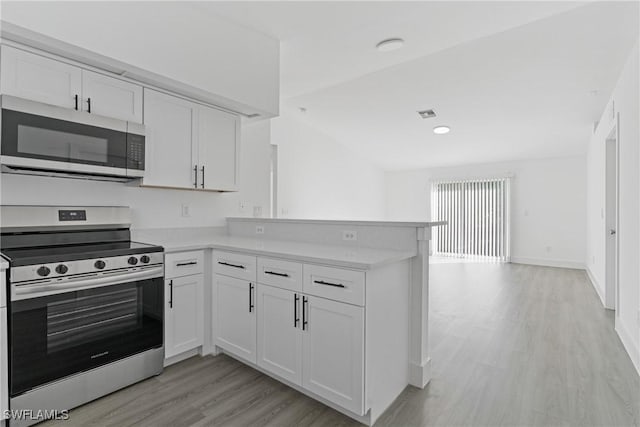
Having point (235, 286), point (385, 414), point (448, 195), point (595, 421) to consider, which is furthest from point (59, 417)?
point (448, 195)

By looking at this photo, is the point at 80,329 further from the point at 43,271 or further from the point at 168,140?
the point at 168,140

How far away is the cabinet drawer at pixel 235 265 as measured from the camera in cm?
230

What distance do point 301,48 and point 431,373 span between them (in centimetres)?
297

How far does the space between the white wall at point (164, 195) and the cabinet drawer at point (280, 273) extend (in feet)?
4.08

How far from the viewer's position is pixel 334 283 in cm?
183

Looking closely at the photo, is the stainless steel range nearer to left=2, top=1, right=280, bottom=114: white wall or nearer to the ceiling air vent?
left=2, top=1, right=280, bottom=114: white wall

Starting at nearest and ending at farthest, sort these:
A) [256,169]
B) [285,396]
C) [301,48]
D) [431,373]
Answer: [285,396], [431,373], [301,48], [256,169]

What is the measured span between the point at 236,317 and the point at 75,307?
977 millimetres

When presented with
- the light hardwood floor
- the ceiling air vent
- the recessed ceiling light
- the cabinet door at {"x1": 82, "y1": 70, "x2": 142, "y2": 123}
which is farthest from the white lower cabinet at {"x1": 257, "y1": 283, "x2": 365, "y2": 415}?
the ceiling air vent

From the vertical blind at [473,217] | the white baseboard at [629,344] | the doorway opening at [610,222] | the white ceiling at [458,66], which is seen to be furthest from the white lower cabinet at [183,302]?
the vertical blind at [473,217]

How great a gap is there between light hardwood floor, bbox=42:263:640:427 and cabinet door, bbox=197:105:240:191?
4.96 feet

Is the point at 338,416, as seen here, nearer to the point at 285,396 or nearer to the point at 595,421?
the point at 285,396

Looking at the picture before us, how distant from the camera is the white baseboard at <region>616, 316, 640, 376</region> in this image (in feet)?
7.80

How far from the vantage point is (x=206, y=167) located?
2.93 meters
